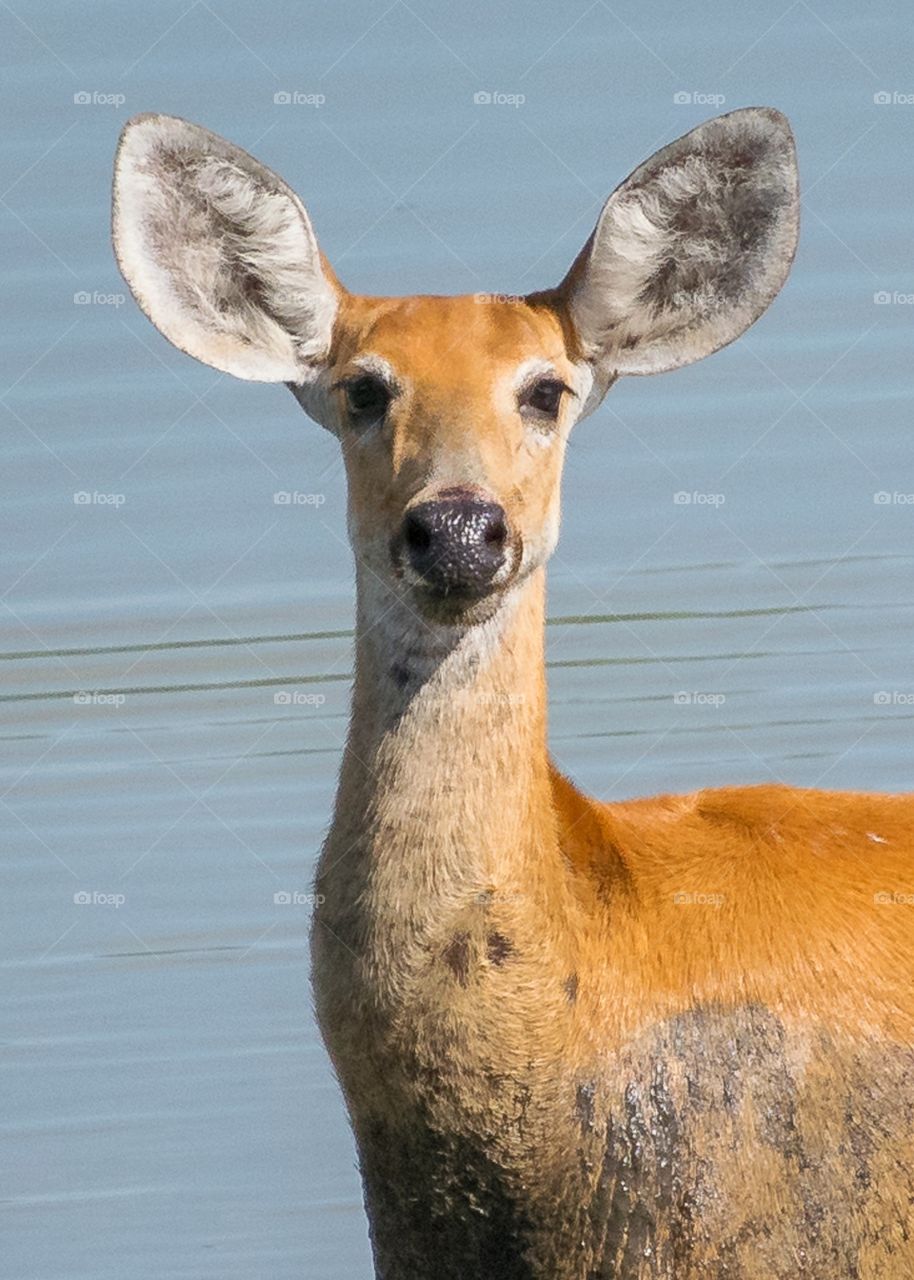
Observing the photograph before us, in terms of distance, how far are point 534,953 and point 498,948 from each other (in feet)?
0.29

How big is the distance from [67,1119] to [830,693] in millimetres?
4257

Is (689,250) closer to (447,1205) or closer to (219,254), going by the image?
(219,254)

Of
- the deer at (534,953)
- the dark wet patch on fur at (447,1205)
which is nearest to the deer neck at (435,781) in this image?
the deer at (534,953)

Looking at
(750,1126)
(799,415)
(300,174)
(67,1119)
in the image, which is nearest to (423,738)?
(750,1126)

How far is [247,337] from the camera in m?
8.35

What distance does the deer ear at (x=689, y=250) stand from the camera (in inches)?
317

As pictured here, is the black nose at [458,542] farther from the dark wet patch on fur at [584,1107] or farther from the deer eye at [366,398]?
the dark wet patch on fur at [584,1107]

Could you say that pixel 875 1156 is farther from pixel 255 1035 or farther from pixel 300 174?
pixel 300 174

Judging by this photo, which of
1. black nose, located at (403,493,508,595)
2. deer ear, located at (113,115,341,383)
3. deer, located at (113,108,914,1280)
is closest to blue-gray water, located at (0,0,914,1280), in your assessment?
deer, located at (113,108,914,1280)

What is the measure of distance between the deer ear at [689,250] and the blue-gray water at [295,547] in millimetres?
3480

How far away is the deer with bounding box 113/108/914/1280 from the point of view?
287 inches

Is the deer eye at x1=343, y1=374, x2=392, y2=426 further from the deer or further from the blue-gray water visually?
the blue-gray water

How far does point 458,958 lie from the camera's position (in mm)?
7273

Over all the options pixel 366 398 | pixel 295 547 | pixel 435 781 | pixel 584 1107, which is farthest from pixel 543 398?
pixel 295 547
